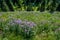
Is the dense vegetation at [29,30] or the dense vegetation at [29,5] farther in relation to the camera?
the dense vegetation at [29,5]

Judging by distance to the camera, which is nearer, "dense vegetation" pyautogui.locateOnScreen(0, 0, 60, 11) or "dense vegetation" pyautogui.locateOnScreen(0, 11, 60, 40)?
"dense vegetation" pyautogui.locateOnScreen(0, 11, 60, 40)

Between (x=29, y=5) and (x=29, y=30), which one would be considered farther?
(x=29, y=5)

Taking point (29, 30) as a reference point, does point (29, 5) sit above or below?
below

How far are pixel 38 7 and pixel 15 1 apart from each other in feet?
3.66

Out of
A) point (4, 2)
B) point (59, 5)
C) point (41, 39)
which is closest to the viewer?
point (41, 39)

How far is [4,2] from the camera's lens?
10766 millimetres

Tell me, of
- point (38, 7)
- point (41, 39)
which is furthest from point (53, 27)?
point (38, 7)

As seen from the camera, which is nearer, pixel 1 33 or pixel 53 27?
pixel 1 33

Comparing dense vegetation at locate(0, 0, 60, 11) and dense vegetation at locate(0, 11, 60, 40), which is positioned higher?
dense vegetation at locate(0, 11, 60, 40)

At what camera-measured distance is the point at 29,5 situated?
1127 cm

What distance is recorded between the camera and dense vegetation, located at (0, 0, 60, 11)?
10906 millimetres

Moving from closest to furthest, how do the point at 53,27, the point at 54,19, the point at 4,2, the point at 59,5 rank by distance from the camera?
the point at 53,27
the point at 54,19
the point at 4,2
the point at 59,5

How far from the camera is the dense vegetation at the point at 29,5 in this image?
10906 mm

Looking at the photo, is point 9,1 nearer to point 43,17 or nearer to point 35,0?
point 35,0
